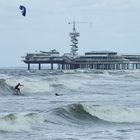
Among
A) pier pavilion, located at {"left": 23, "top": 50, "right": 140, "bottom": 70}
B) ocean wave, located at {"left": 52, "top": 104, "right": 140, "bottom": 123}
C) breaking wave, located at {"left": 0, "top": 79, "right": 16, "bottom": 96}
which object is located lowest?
pier pavilion, located at {"left": 23, "top": 50, "right": 140, "bottom": 70}

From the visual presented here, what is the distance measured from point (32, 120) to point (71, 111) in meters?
6.36

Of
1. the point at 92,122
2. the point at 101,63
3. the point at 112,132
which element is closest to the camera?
the point at 112,132

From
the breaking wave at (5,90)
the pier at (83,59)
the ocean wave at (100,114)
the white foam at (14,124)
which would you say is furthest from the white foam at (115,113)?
the pier at (83,59)

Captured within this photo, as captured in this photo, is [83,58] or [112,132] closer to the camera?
[112,132]

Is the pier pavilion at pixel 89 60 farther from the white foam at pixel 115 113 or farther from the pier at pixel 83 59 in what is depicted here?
the white foam at pixel 115 113

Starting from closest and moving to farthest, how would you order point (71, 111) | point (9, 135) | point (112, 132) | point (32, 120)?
point (9, 135) → point (112, 132) → point (32, 120) → point (71, 111)

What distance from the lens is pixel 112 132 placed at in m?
24.1

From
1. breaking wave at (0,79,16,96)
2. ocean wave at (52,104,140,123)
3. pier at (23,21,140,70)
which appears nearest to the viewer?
ocean wave at (52,104,140,123)

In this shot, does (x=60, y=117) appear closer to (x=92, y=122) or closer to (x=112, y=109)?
(x=92, y=122)

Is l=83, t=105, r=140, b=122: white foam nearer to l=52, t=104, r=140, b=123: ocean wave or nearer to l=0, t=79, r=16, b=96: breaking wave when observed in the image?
l=52, t=104, r=140, b=123: ocean wave

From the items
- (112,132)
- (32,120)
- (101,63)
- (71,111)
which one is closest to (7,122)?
(32,120)

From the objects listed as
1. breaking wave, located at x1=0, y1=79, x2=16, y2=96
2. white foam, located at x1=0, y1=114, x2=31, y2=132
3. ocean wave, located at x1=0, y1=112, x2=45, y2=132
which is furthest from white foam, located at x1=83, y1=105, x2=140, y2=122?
breaking wave, located at x1=0, y1=79, x2=16, y2=96

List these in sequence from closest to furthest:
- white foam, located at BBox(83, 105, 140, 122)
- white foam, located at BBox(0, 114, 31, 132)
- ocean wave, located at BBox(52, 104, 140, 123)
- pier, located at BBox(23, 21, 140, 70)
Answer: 1. white foam, located at BBox(0, 114, 31, 132)
2. ocean wave, located at BBox(52, 104, 140, 123)
3. white foam, located at BBox(83, 105, 140, 122)
4. pier, located at BBox(23, 21, 140, 70)

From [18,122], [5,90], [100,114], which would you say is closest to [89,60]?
[5,90]
